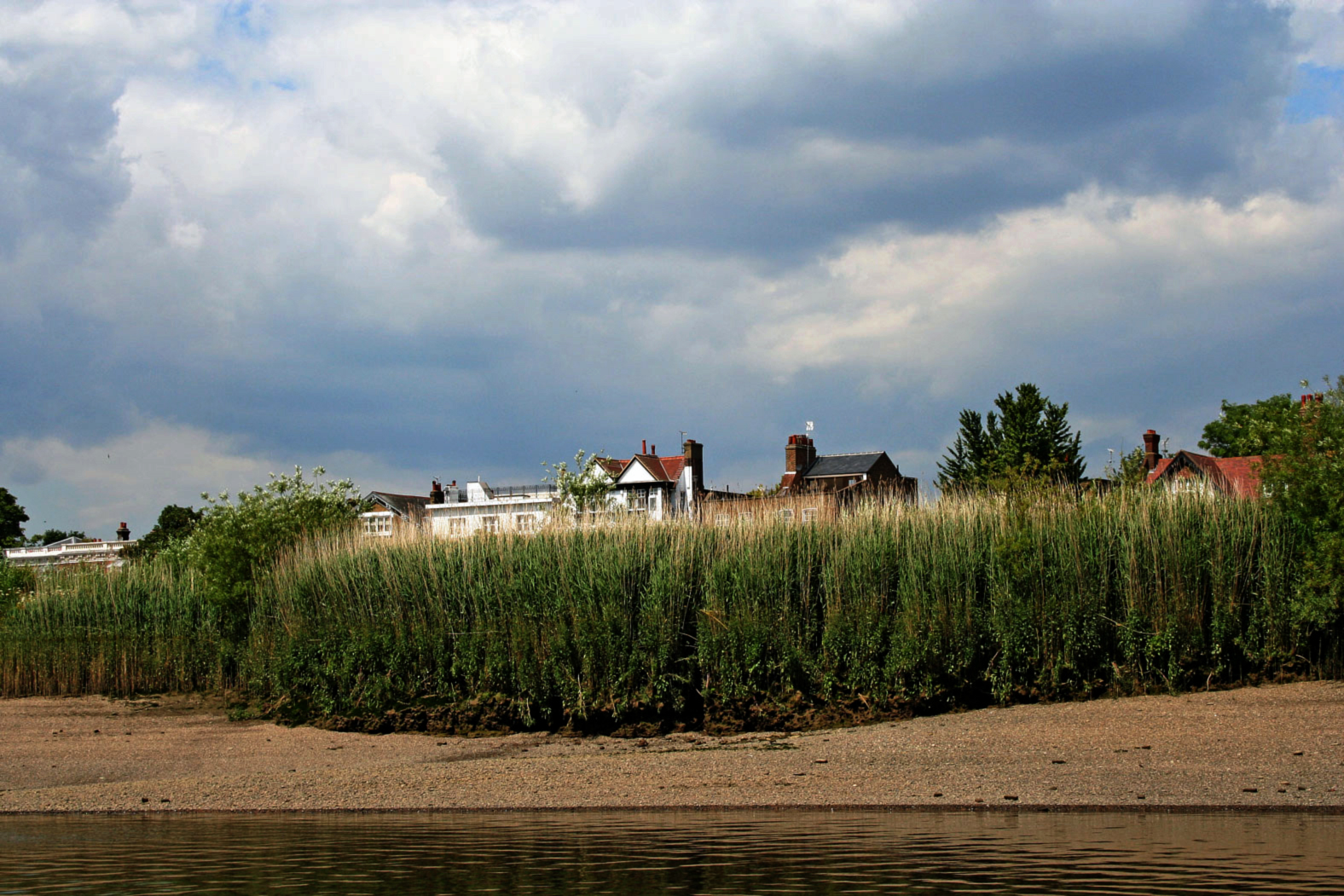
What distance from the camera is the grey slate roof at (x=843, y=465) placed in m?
70.4

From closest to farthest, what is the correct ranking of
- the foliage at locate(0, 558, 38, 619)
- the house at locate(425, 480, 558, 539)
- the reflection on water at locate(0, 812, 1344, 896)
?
the reflection on water at locate(0, 812, 1344, 896) → the foliage at locate(0, 558, 38, 619) → the house at locate(425, 480, 558, 539)

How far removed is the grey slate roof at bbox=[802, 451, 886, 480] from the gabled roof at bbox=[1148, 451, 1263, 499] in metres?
16.8

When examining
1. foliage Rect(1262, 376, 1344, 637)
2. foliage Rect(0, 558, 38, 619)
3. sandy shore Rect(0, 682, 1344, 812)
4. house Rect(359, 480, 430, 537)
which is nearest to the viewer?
sandy shore Rect(0, 682, 1344, 812)

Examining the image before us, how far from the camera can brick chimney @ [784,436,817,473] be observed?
69250 millimetres

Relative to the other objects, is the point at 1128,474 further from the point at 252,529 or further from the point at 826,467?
the point at 826,467

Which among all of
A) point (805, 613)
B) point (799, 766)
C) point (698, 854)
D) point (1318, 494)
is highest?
point (1318, 494)

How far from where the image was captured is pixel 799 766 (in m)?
15.5

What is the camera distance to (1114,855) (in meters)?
9.72

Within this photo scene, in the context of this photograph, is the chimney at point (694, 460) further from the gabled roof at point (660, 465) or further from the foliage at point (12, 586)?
the foliage at point (12, 586)

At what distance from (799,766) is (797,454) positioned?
178ft

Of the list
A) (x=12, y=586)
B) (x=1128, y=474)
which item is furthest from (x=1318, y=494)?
(x=12, y=586)

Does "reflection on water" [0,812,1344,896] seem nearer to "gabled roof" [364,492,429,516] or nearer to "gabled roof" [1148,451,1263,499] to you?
"gabled roof" [1148,451,1263,499]

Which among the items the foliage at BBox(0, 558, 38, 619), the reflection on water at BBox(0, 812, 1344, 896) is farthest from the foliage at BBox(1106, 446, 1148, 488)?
the foliage at BBox(0, 558, 38, 619)

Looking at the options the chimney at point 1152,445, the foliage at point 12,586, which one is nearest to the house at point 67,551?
the foliage at point 12,586
